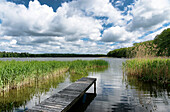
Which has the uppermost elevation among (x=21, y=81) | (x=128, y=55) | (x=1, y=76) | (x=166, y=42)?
(x=166, y=42)

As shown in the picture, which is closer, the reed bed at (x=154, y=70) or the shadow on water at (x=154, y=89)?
the shadow on water at (x=154, y=89)

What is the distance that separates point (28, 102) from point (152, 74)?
11982 millimetres

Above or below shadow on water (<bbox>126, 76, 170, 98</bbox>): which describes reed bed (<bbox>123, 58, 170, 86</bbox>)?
above

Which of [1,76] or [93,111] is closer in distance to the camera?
[93,111]

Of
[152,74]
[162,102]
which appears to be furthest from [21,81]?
[152,74]

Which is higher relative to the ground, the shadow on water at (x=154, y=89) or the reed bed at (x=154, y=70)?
the reed bed at (x=154, y=70)

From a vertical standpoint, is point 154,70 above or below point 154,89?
above

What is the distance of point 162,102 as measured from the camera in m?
6.70

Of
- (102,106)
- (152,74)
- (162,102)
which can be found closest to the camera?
(102,106)

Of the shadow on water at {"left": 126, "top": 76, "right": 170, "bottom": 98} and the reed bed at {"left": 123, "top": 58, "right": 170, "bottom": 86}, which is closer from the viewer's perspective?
the shadow on water at {"left": 126, "top": 76, "right": 170, "bottom": 98}

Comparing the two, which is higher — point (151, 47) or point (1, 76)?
point (151, 47)

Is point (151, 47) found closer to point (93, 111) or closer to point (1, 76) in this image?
point (93, 111)

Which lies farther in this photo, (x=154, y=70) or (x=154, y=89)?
(x=154, y=70)

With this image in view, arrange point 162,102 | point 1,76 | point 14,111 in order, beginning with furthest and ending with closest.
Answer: point 1,76 < point 162,102 < point 14,111
